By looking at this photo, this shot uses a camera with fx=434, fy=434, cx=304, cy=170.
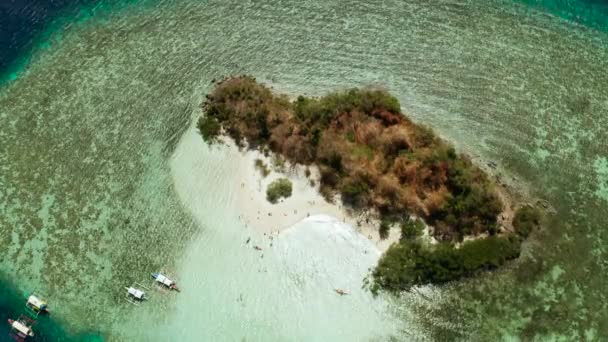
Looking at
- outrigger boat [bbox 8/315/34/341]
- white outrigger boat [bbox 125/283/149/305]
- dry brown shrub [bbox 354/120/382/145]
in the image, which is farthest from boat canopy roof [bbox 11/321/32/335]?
dry brown shrub [bbox 354/120/382/145]

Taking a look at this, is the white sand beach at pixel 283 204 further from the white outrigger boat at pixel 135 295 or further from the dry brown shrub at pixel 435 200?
the white outrigger boat at pixel 135 295

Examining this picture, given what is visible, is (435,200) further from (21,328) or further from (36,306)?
(21,328)

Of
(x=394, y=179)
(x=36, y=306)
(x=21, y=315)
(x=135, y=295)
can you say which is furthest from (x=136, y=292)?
(x=394, y=179)

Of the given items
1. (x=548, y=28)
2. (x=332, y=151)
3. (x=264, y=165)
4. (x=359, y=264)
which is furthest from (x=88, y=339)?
→ (x=548, y=28)

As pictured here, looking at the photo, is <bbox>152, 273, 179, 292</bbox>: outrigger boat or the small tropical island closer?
the small tropical island

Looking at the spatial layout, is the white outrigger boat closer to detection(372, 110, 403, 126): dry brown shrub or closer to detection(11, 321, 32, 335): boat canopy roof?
detection(11, 321, 32, 335): boat canopy roof

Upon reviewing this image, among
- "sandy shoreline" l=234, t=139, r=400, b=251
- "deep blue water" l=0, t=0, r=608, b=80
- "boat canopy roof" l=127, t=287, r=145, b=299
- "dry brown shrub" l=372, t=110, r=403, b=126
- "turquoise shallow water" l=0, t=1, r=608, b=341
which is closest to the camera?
"turquoise shallow water" l=0, t=1, r=608, b=341
